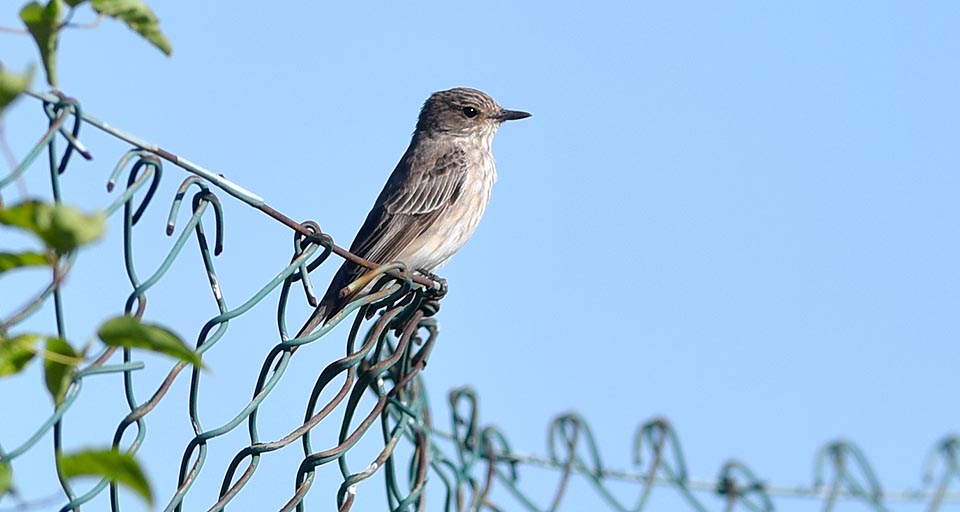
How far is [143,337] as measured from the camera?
1348mm

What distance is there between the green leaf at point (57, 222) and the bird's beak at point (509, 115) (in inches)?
311

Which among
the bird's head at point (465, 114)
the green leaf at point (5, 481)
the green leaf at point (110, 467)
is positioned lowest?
the green leaf at point (5, 481)

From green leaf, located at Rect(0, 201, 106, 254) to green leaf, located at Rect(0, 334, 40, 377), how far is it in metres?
0.19

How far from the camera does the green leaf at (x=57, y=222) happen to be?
1190 mm

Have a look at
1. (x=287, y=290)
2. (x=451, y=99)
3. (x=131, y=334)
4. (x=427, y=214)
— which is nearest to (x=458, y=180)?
(x=427, y=214)

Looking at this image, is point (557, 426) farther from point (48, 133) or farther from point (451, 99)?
point (451, 99)

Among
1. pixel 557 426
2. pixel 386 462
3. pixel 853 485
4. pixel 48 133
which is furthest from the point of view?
pixel 853 485

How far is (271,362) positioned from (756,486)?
10.2ft

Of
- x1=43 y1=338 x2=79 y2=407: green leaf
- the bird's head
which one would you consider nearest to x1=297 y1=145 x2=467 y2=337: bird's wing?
the bird's head

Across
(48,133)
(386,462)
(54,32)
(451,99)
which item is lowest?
(386,462)

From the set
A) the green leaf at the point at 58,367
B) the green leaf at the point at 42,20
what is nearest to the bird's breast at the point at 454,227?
the green leaf at the point at 42,20

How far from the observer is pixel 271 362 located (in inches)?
114

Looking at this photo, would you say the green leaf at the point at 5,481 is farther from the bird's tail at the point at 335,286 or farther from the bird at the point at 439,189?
the bird at the point at 439,189

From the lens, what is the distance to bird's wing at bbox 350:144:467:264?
7.99 metres
